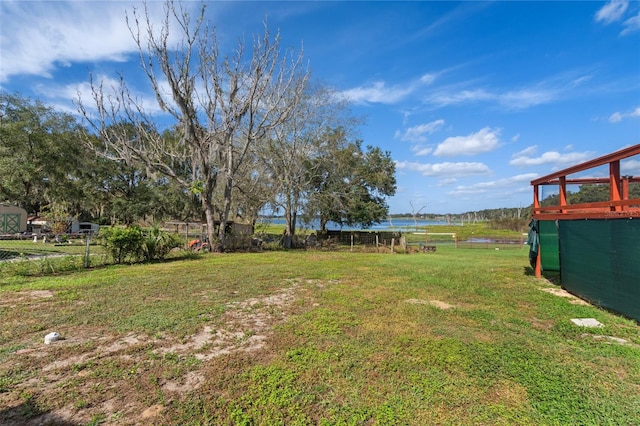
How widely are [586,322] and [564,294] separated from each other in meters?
2.05

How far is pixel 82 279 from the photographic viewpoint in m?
6.82

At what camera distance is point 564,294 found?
5.97 m

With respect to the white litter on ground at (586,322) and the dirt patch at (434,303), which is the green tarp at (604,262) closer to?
the white litter on ground at (586,322)

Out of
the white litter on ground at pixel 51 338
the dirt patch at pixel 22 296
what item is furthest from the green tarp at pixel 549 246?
the dirt patch at pixel 22 296

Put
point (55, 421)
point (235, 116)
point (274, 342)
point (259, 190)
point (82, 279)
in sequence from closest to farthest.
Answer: point (55, 421), point (274, 342), point (82, 279), point (235, 116), point (259, 190)

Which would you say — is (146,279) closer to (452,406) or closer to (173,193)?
Result: (452,406)

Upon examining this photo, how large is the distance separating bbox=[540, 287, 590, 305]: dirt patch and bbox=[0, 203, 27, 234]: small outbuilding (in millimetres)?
26555

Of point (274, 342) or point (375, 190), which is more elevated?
point (375, 190)

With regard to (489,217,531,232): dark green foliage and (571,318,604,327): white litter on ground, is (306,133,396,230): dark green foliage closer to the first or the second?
(571,318,604,327): white litter on ground

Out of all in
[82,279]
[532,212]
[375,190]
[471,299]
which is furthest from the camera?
[375,190]

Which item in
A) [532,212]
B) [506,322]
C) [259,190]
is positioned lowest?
[506,322]

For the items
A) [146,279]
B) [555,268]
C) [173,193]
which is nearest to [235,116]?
[146,279]

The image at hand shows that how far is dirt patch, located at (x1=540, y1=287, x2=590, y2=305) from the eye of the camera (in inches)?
212

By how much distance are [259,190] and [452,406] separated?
56.8 ft
